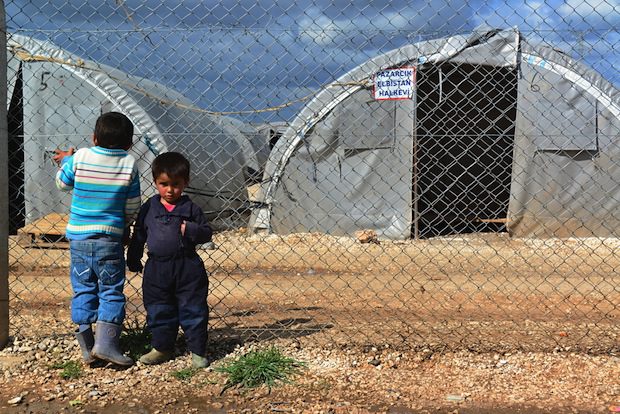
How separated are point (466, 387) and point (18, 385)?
2527mm

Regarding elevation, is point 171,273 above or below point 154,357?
above

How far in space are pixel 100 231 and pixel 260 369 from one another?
1214mm

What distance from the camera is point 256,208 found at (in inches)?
453

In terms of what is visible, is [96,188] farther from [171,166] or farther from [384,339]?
[384,339]

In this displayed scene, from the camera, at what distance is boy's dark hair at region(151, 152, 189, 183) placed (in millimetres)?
3830

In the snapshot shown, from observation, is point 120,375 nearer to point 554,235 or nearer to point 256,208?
point 256,208

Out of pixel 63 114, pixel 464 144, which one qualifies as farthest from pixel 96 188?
pixel 464 144

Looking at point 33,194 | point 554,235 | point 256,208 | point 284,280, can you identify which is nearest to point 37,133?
point 33,194

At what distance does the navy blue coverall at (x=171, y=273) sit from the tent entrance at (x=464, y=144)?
24.7 ft

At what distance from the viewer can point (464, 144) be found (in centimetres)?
1311

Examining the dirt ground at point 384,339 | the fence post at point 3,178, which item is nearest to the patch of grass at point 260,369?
the dirt ground at point 384,339

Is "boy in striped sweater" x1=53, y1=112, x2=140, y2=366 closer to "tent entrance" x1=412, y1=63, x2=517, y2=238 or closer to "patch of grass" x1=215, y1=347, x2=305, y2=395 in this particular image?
"patch of grass" x1=215, y1=347, x2=305, y2=395

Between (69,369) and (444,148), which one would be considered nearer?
(69,369)

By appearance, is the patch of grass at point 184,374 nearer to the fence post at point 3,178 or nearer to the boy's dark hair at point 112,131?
the fence post at point 3,178
